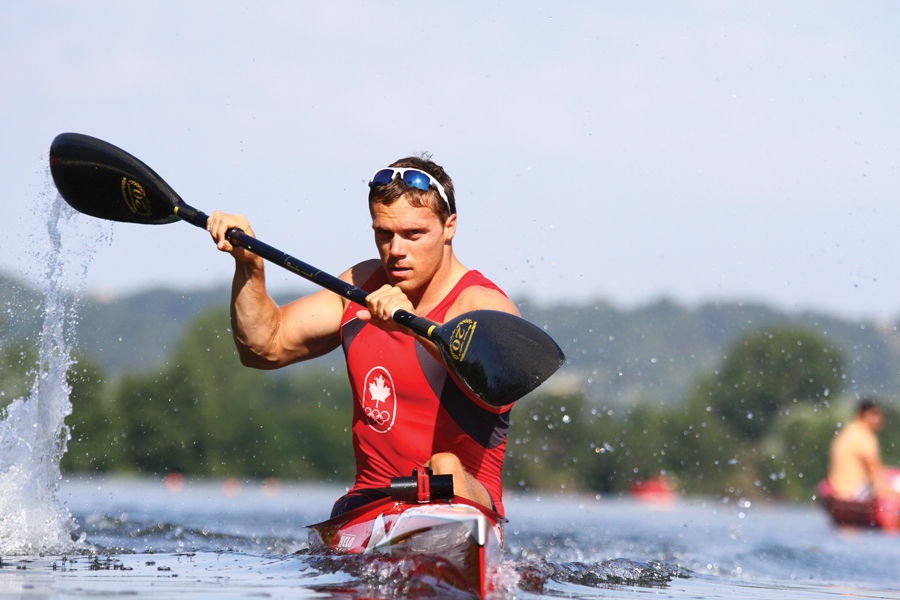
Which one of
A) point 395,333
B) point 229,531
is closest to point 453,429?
point 395,333

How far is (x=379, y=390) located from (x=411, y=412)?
0.20 m

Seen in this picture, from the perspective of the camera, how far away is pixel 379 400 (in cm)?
418

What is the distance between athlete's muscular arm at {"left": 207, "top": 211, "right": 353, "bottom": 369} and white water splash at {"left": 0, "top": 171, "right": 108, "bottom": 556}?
184 centimetres

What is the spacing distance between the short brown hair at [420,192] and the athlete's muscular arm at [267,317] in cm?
65

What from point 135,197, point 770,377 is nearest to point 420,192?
point 135,197

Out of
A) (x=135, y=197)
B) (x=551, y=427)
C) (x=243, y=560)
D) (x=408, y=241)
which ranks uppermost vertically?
(x=551, y=427)

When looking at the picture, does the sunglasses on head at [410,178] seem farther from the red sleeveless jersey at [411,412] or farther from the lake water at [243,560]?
the lake water at [243,560]

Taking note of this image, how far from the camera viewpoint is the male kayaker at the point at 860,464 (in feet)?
40.2

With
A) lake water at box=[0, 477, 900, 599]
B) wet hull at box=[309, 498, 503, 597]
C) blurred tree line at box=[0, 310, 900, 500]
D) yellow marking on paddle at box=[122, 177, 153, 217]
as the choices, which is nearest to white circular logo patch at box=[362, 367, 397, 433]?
wet hull at box=[309, 498, 503, 597]

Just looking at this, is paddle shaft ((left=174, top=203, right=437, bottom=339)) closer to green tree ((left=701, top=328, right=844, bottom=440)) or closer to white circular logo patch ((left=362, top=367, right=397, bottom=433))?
white circular logo patch ((left=362, top=367, right=397, bottom=433))

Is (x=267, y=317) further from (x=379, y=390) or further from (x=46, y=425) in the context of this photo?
(x=46, y=425)

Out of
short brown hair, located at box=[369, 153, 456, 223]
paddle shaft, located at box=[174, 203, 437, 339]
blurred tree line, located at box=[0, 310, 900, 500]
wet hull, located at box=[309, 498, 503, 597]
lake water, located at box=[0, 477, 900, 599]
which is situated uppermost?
blurred tree line, located at box=[0, 310, 900, 500]

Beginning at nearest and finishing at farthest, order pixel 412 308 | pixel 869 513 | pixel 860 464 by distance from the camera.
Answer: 1. pixel 412 308
2. pixel 869 513
3. pixel 860 464

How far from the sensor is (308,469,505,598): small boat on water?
3.26 meters
